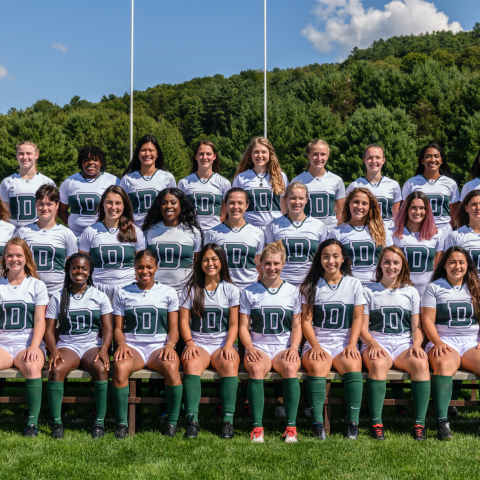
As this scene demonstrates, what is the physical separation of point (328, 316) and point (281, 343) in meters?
0.46

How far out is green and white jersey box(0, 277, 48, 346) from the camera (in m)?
4.65

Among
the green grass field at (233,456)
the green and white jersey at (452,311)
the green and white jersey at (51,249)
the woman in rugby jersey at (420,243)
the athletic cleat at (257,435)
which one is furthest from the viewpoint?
the woman in rugby jersey at (420,243)

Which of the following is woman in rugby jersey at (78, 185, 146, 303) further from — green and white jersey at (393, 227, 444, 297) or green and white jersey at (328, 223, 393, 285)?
green and white jersey at (393, 227, 444, 297)

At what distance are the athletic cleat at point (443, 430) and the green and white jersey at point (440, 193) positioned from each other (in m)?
2.27

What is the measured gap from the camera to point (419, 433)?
14.3 feet

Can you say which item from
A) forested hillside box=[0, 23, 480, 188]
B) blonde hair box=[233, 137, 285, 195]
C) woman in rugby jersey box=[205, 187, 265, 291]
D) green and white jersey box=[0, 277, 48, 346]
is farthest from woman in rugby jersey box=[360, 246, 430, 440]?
forested hillside box=[0, 23, 480, 188]

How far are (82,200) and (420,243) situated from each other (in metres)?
3.41

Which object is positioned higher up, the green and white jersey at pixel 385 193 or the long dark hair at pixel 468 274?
the green and white jersey at pixel 385 193

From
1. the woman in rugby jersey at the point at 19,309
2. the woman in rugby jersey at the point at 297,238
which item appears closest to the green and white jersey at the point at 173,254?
the woman in rugby jersey at the point at 297,238

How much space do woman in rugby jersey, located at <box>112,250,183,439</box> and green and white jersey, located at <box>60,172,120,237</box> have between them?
124 cm

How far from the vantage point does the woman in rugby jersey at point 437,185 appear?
5926 millimetres

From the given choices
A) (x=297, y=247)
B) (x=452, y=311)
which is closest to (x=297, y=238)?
(x=297, y=247)

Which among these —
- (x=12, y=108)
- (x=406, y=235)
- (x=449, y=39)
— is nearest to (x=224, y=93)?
(x=12, y=108)

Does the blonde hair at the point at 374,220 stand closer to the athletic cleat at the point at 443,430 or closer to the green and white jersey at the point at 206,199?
the green and white jersey at the point at 206,199
